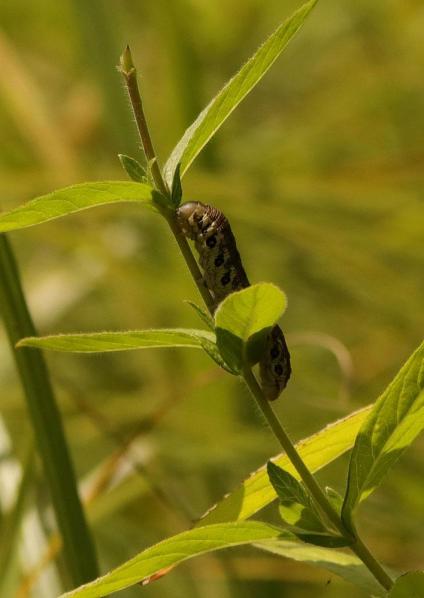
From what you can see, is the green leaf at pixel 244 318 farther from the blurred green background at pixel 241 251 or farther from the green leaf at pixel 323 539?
the blurred green background at pixel 241 251

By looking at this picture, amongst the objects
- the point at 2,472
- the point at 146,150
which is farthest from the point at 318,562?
the point at 2,472

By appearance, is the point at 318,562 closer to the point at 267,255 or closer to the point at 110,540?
the point at 110,540

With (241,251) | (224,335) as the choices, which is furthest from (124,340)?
(241,251)

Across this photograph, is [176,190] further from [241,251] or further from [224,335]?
[241,251]

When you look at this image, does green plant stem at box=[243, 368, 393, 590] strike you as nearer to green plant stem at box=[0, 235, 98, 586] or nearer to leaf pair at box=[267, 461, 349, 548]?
leaf pair at box=[267, 461, 349, 548]

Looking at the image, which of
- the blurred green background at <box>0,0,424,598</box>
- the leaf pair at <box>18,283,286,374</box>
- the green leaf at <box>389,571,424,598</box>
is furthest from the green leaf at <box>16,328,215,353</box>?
the blurred green background at <box>0,0,424,598</box>

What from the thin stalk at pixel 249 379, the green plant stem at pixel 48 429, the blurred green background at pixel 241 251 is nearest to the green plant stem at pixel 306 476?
the thin stalk at pixel 249 379

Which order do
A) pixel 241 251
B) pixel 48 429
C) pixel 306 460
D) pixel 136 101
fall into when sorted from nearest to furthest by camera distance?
pixel 136 101 → pixel 306 460 → pixel 48 429 → pixel 241 251

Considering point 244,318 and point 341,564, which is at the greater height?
point 244,318
